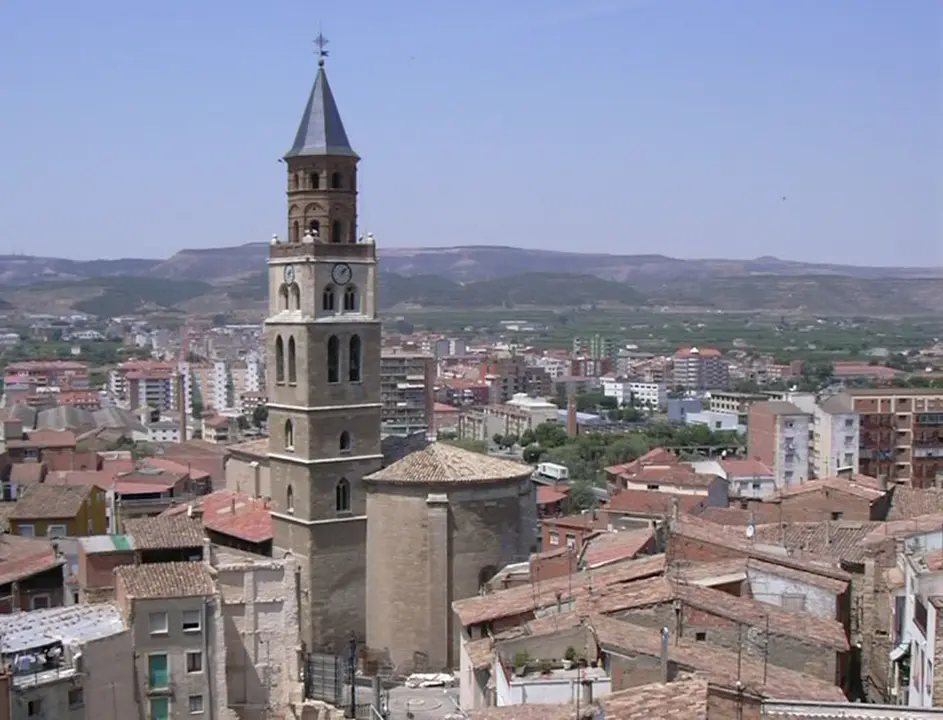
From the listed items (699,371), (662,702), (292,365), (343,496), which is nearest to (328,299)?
(292,365)

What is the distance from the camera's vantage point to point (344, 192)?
34.0 metres

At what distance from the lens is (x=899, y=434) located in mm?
60438

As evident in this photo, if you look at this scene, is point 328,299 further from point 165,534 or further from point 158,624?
point 158,624

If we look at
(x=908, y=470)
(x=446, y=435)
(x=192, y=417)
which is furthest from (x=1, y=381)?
(x=908, y=470)

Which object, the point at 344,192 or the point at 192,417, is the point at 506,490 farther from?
the point at 192,417

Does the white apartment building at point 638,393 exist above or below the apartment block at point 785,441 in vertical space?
below

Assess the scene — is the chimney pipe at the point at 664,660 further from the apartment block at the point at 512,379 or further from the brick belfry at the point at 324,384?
the apartment block at the point at 512,379

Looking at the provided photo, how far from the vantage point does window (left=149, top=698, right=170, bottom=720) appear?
23.9 m

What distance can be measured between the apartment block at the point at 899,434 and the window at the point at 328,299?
31767 millimetres

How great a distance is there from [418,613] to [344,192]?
9548 millimetres

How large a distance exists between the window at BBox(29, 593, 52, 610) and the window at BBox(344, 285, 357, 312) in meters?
9.73

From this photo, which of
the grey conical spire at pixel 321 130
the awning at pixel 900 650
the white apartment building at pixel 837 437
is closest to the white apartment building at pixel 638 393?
the white apartment building at pixel 837 437

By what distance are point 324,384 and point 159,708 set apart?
10.6 meters

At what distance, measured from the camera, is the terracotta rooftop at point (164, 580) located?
2419 cm
